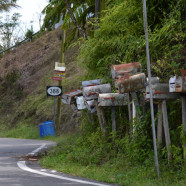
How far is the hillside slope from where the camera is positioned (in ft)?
95.2

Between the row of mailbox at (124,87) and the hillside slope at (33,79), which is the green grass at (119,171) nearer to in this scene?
the row of mailbox at (124,87)

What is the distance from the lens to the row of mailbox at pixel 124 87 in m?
8.27

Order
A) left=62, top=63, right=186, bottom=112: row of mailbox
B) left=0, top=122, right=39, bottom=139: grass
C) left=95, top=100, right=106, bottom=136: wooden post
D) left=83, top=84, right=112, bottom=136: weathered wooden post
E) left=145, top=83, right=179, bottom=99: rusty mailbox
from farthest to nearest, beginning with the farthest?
left=0, top=122, right=39, bottom=139: grass
left=95, top=100, right=106, bottom=136: wooden post
left=83, top=84, right=112, bottom=136: weathered wooden post
left=145, top=83, right=179, bottom=99: rusty mailbox
left=62, top=63, right=186, bottom=112: row of mailbox

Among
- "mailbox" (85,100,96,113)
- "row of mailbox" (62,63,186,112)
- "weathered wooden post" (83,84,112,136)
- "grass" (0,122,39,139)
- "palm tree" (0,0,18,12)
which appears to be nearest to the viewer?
"row of mailbox" (62,63,186,112)

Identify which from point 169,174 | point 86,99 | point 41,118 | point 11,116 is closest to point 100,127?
point 86,99

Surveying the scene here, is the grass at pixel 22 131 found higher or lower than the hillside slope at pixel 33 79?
lower

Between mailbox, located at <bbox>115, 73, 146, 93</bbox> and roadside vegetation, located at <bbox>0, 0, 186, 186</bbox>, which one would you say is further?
mailbox, located at <bbox>115, 73, 146, 93</bbox>

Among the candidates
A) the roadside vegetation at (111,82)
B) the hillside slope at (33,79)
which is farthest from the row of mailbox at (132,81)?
the hillside slope at (33,79)

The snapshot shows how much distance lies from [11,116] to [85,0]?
17.9m

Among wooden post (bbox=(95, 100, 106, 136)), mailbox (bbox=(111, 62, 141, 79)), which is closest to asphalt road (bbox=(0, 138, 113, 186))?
wooden post (bbox=(95, 100, 106, 136))

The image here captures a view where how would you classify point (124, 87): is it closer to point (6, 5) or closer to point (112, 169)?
point (112, 169)

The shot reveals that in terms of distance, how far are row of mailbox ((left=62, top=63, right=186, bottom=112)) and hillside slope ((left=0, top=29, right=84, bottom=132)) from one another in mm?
13502

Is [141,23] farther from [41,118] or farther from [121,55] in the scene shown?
[41,118]

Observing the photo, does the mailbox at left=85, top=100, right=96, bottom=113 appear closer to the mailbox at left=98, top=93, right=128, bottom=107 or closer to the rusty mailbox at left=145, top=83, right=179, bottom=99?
the mailbox at left=98, top=93, right=128, bottom=107
